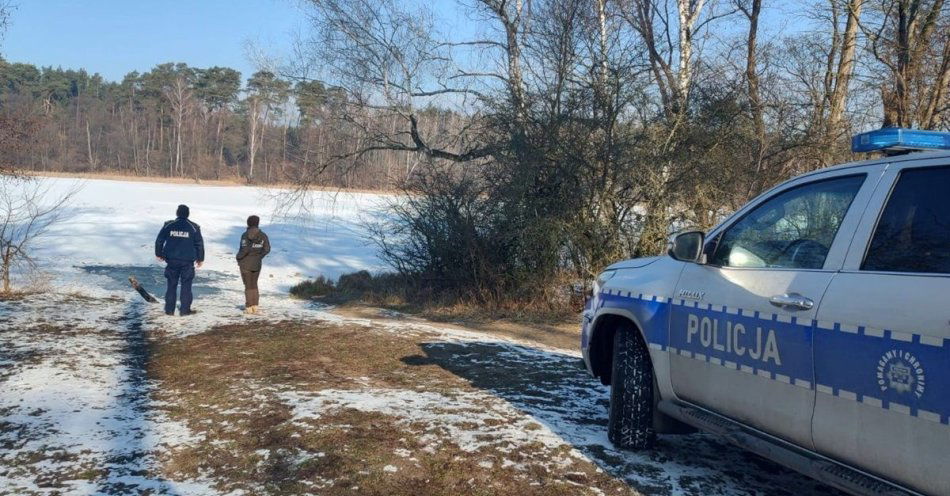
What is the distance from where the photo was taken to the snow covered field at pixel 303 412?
4344 mm

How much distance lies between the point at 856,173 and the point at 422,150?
14.1m

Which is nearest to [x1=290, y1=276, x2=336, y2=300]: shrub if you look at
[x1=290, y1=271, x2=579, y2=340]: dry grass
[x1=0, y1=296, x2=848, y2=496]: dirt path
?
[x1=290, y1=271, x2=579, y2=340]: dry grass

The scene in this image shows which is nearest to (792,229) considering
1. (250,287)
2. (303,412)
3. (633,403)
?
(633,403)

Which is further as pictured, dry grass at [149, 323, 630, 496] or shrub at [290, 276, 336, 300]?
shrub at [290, 276, 336, 300]

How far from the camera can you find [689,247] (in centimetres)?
444

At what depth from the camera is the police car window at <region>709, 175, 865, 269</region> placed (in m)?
3.71

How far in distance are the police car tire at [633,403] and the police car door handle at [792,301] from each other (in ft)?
4.29

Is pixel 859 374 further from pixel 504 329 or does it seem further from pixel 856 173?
pixel 504 329

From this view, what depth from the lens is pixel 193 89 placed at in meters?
77.3

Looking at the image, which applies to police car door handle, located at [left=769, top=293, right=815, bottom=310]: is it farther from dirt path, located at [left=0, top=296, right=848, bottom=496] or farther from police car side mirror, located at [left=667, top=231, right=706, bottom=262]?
dirt path, located at [left=0, top=296, right=848, bottom=496]

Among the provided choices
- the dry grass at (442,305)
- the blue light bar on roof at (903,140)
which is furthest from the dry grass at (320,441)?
the dry grass at (442,305)

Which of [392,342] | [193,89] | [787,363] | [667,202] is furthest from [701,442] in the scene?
[193,89]

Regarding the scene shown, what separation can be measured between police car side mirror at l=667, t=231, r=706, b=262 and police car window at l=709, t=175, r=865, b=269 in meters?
0.10

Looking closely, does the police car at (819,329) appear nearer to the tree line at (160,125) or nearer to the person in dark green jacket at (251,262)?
the person in dark green jacket at (251,262)
